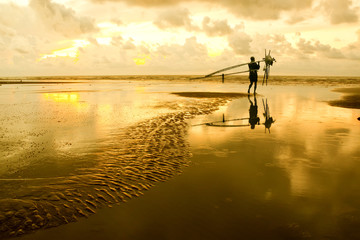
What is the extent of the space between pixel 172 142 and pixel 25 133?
655 centimetres

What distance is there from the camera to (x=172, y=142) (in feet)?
31.1

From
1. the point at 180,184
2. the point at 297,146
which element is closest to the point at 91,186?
the point at 180,184

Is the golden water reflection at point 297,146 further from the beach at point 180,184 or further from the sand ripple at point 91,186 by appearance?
the sand ripple at point 91,186

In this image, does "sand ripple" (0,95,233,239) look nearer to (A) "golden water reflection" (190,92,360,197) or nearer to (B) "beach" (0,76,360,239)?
(B) "beach" (0,76,360,239)

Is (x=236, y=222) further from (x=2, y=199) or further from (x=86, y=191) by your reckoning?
(x=2, y=199)

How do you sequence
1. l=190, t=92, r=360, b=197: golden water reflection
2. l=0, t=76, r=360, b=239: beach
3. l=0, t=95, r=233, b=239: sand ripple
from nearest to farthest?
l=0, t=76, r=360, b=239: beach
l=0, t=95, r=233, b=239: sand ripple
l=190, t=92, r=360, b=197: golden water reflection

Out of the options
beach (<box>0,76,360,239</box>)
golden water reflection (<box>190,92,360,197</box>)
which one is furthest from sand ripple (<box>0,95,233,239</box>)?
golden water reflection (<box>190,92,360,197</box>)

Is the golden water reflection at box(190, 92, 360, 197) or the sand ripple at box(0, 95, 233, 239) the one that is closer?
the sand ripple at box(0, 95, 233, 239)

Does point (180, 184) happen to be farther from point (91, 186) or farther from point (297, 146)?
point (297, 146)

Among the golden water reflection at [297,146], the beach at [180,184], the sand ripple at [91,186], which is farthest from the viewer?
the golden water reflection at [297,146]

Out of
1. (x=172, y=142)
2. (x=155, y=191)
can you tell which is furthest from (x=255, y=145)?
(x=155, y=191)

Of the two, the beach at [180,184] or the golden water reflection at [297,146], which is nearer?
the beach at [180,184]

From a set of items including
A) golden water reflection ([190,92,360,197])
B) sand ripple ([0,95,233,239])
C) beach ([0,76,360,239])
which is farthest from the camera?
golden water reflection ([190,92,360,197])

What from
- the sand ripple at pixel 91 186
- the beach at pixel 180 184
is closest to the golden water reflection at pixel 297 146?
the beach at pixel 180 184
